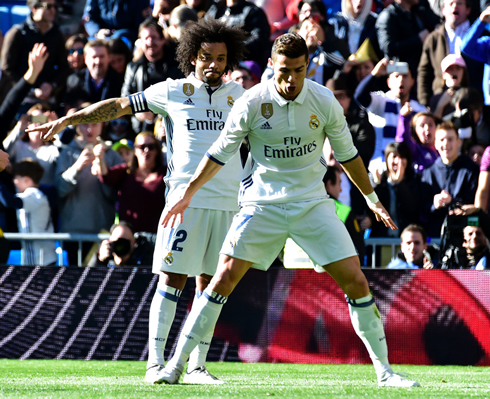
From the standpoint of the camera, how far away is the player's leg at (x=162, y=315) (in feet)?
19.0

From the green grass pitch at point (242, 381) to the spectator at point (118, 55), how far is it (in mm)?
4749

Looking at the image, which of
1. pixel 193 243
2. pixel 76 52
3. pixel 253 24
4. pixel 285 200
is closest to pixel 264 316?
pixel 193 243

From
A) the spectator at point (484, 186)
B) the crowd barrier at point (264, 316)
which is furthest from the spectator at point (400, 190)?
the crowd barrier at point (264, 316)

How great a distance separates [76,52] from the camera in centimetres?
1200

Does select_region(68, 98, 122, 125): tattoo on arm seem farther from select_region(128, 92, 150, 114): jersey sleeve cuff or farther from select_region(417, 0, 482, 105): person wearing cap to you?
select_region(417, 0, 482, 105): person wearing cap

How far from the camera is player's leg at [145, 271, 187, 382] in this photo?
5.78m

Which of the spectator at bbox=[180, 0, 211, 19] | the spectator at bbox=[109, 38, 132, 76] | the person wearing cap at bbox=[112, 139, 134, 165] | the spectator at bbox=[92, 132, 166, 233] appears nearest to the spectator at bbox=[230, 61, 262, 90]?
the spectator at bbox=[180, 0, 211, 19]

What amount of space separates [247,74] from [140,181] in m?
1.96

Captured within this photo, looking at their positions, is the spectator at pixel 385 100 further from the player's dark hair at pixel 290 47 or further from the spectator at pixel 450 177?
the player's dark hair at pixel 290 47

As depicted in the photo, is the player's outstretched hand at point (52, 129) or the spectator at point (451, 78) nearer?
the player's outstretched hand at point (52, 129)

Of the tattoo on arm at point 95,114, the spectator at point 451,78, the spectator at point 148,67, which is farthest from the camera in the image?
the spectator at point 148,67

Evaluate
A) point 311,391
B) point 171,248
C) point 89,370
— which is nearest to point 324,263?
point 311,391

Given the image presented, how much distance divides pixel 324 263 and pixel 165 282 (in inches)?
50.5

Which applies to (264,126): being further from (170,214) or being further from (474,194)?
(474,194)
